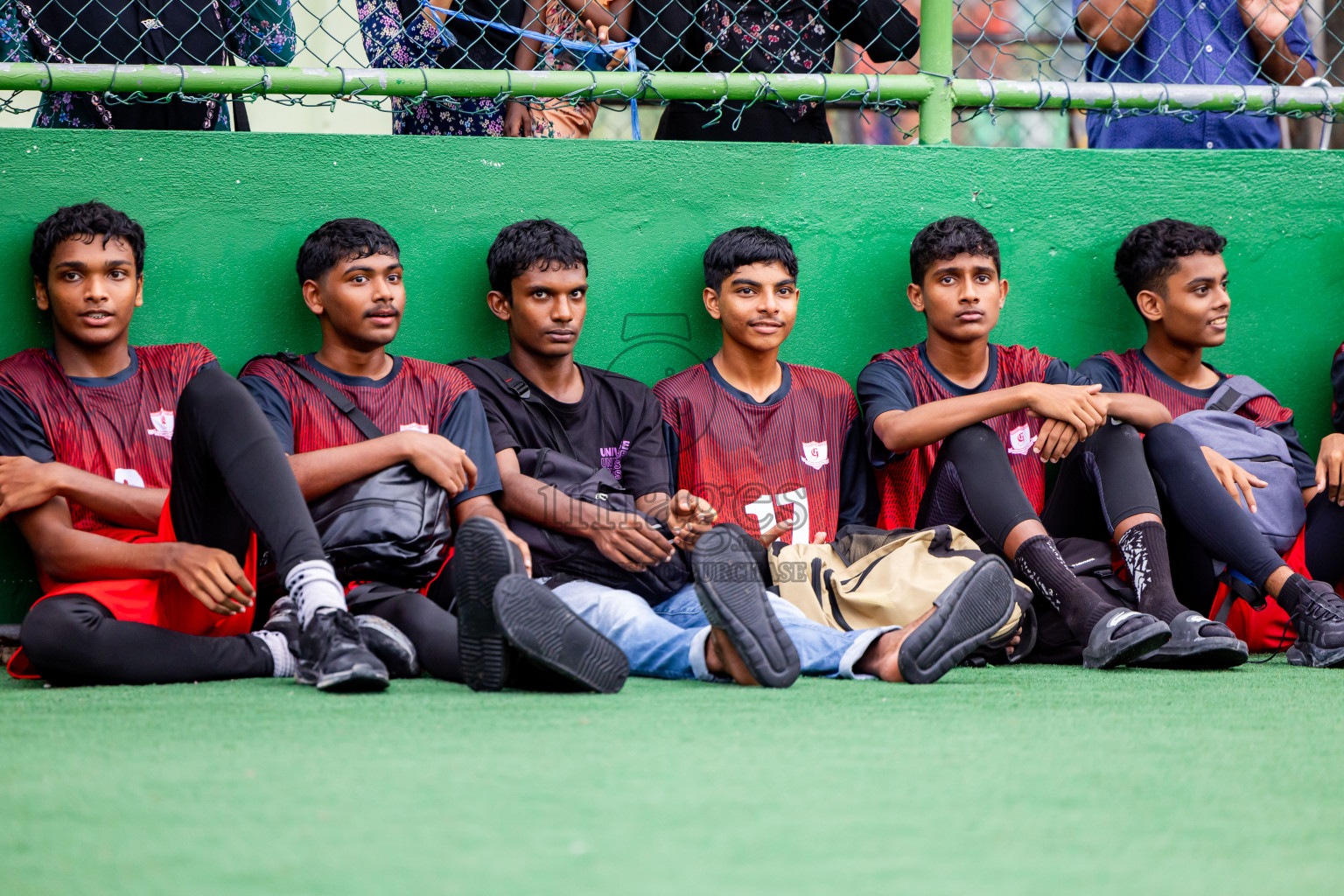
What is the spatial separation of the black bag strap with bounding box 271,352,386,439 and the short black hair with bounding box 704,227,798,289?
114 centimetres

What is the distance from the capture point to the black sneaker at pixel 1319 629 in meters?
3.11

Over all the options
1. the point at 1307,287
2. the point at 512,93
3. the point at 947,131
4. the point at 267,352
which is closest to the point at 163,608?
the point at 267,352

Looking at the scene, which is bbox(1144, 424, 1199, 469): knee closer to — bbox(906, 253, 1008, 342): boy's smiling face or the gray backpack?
the gray backpack

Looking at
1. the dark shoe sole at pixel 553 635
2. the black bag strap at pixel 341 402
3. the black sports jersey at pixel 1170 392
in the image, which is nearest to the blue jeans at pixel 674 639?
the dark shoe sole at pixel 553 635

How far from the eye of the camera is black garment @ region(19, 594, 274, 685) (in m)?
2.74

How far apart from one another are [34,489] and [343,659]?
1.11 metres

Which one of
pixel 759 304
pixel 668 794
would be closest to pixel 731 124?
pixel 759 304

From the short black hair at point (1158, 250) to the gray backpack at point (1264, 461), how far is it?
46 cm

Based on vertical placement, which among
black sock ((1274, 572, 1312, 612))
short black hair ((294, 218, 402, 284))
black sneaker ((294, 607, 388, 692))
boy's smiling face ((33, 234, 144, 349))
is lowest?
black sneaker ((294, 607, 388, 692))

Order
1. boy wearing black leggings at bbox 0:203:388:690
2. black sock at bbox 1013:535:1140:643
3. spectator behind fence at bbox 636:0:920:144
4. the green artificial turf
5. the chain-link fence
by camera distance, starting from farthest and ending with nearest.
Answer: spectator behind fence at bbox 636:0:920:144
the chain-link fence
black sock at bbox 1013:535:1140:643
boy wearing black leggings at bbox 0:203:388:690
the green artificial turf

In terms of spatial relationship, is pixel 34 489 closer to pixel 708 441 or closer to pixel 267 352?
pixel 267 352

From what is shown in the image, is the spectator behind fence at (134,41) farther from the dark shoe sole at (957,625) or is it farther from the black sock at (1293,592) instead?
the black sock at (1293,592)

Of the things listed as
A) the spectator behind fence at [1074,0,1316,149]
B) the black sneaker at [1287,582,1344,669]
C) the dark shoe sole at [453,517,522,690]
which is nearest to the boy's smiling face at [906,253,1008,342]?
the spectator behind fence at [1074,0,1316,149]

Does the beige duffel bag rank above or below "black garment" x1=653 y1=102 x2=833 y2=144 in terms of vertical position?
below
